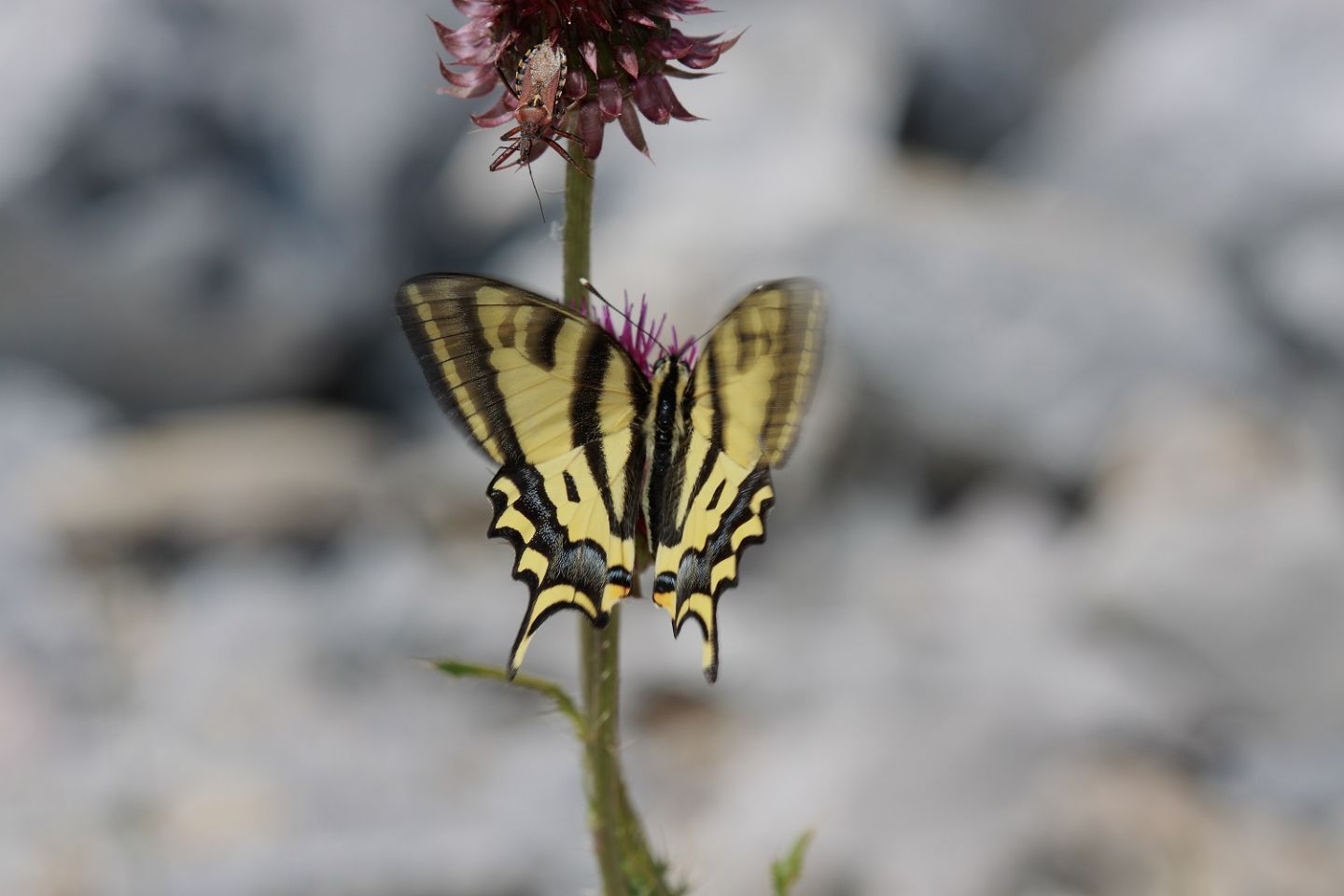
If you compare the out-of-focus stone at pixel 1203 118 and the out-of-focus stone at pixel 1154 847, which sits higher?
the out-of-focus stone at pixel 1203 118

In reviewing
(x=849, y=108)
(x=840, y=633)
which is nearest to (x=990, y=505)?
(x=840, y=633)

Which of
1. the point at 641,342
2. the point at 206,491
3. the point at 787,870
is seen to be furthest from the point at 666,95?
the point at 206,491

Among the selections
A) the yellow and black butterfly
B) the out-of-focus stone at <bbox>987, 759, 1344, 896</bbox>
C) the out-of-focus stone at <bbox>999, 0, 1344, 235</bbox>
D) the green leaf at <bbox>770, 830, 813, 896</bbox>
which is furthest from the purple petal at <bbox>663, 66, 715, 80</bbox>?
the out-of-focus stone at <bbox>999, 0, 1344, 235</bbox>

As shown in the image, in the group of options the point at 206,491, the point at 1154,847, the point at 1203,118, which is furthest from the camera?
the point at 1203,118

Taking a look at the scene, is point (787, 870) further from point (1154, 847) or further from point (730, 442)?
point (1154, 847)

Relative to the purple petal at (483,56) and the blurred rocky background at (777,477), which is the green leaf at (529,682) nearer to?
the purple petal at (483,56)

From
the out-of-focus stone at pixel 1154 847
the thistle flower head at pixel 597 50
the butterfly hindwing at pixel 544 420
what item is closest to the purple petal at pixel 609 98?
the thistle flower head at pixel 597 50
